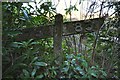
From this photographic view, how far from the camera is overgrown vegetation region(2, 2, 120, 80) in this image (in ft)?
4.42

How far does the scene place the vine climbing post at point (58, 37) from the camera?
1.50 m

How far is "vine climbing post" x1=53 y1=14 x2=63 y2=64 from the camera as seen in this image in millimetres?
1499

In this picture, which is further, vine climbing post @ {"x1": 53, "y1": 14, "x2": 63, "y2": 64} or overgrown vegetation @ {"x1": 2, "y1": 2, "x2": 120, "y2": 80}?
vine climbing post @ {"x1": 53, "y1": 14, "x2": 63, "y2": 64}

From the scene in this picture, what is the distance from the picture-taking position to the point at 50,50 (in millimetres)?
1585

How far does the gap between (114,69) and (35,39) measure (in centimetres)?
52

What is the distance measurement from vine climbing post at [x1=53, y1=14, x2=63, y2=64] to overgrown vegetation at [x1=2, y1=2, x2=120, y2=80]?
4 centimetres

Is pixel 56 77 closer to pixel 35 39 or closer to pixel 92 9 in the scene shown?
pixel 35 39

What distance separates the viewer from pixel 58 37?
1520mm

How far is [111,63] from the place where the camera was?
1.56 meters

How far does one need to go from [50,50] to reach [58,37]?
4.5 inches

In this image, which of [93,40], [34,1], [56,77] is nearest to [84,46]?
[93,40]

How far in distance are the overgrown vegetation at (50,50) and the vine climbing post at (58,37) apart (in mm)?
38

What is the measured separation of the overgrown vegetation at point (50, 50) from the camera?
4.42 feet

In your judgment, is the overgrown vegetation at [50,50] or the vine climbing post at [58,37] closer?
the overgrown vegetation at [50,50]
